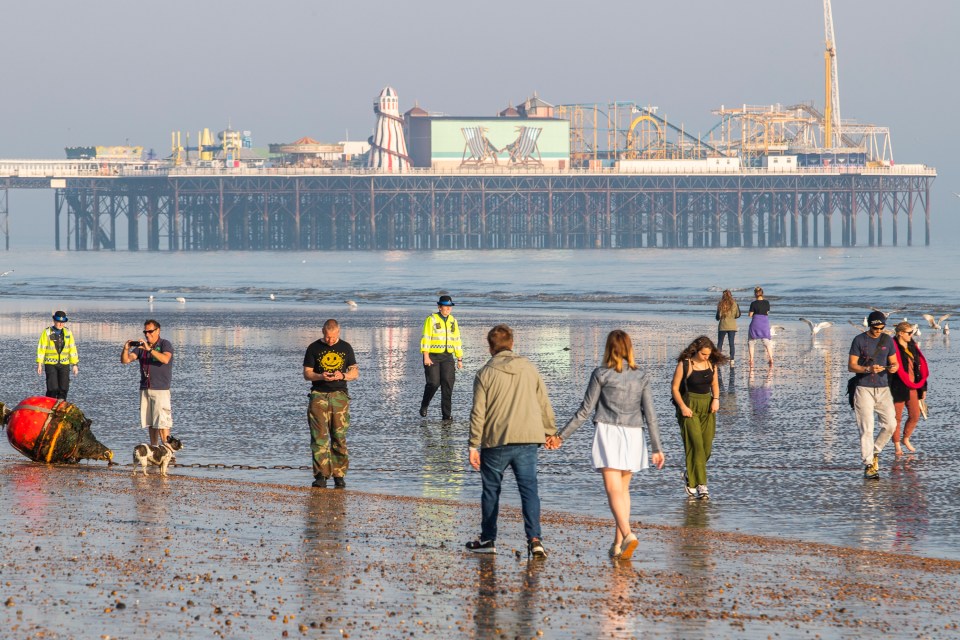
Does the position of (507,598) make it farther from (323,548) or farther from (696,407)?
(696,407)

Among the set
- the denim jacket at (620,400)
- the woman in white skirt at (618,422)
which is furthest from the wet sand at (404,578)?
the denim jacket at (620,400)

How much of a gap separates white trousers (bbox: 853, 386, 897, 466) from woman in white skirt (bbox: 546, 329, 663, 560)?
11.8 ft

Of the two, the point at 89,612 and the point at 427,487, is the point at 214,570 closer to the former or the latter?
the point at 89,612

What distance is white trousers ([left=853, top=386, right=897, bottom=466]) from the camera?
10.7 metres

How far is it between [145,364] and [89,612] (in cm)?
579

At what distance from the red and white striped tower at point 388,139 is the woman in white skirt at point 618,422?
13435 cm

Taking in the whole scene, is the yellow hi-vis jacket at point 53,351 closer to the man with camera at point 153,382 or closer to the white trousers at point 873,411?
the man with camera at point 153,382

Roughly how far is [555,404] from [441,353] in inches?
74.6

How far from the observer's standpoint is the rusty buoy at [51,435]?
36.6ft

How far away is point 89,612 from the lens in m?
6.02

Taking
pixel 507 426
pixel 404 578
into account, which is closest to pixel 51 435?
pixel 507 426

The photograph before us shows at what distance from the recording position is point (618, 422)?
7637 millimetres

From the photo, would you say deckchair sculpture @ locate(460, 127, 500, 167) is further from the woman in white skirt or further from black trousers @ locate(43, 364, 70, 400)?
the woman in white skirt

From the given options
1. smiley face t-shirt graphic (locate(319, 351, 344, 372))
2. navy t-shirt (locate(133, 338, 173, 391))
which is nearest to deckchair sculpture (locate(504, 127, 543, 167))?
navy t-shirt (locate(133, 338, 173, 391))
